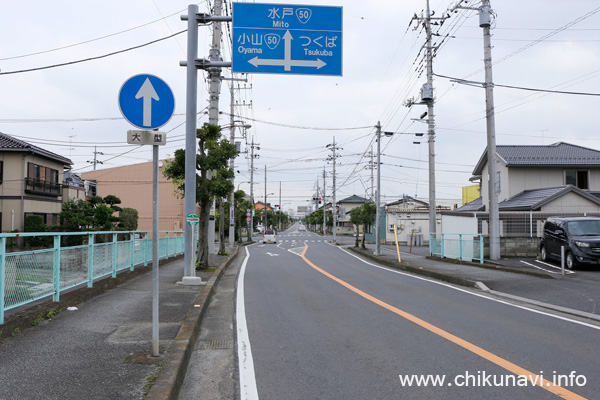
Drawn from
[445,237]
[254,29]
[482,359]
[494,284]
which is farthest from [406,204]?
[482,359]

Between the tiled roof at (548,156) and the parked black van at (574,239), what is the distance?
10647 millimetres

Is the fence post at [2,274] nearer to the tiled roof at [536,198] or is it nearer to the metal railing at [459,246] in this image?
the metal railing at [459,246]

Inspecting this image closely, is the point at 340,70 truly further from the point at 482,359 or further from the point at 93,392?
the point at 93,392

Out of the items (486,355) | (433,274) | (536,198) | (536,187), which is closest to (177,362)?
(486,355)

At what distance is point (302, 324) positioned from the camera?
7211 mm

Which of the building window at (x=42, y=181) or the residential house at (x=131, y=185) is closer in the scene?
the building window at (x=42, y=181)

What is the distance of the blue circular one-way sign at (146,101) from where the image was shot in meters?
4.94

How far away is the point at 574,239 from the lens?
47.5ft

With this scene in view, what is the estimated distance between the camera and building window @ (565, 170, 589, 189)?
2664 centimetres

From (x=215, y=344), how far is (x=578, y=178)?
1085 inches

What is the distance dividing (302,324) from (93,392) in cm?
390

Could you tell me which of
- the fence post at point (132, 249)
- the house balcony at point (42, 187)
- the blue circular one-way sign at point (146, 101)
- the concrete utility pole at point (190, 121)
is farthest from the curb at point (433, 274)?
the house balcony at point (42, 187)

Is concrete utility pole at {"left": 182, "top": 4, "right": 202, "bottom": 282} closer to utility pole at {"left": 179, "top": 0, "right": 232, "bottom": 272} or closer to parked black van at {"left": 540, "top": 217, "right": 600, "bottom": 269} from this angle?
utility pole at {"left": 179, "top": 0, "right": 232, "bottom": 272}

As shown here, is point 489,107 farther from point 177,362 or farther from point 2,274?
point 2,274
